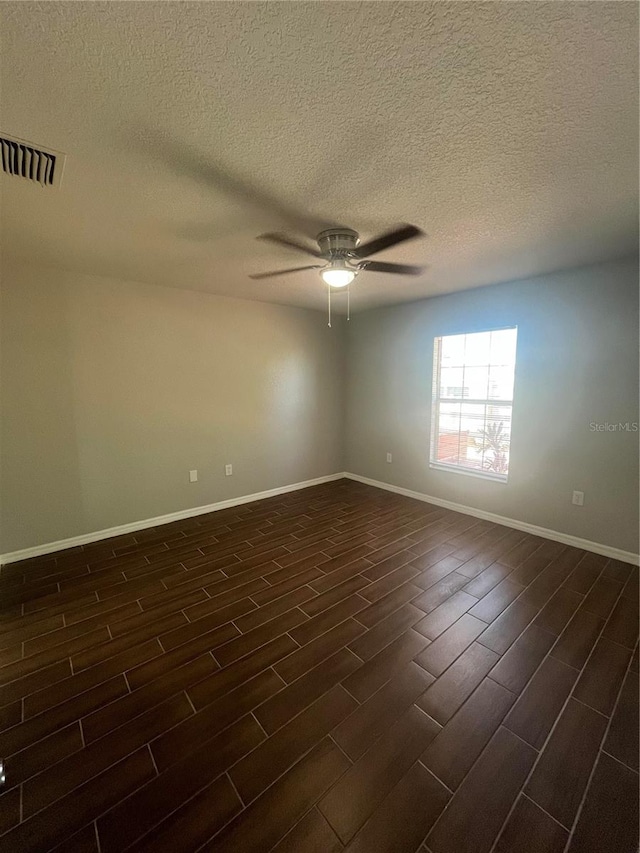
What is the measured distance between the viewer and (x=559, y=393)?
9.54 ft

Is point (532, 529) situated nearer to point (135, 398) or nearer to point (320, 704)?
point (320, 704)

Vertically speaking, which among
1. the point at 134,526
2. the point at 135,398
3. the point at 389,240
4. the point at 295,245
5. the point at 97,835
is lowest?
the point at 97,835

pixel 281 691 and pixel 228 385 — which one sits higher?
pixel 228 385

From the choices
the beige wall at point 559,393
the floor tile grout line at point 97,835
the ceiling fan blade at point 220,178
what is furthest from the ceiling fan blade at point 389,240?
the floor tile grout line at point 97,835

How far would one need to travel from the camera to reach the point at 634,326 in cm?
252

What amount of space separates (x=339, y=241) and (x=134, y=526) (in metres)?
3.10

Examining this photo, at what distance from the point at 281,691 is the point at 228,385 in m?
2.88

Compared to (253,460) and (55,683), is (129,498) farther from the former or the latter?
(55,683)

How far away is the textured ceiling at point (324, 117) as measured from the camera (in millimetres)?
887

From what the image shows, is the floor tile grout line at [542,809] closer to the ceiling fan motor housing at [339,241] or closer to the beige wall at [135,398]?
the ceiling fan motor housing at [339,241]

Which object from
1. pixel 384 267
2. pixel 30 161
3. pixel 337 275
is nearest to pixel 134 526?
pixel 30 161

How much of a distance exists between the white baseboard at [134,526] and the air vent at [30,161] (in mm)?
2679

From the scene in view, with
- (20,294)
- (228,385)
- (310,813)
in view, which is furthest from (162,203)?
(310,813)

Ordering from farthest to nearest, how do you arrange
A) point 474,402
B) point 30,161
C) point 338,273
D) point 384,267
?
point 474,402 < point 384,267 < point 338,273 < point 30,161
